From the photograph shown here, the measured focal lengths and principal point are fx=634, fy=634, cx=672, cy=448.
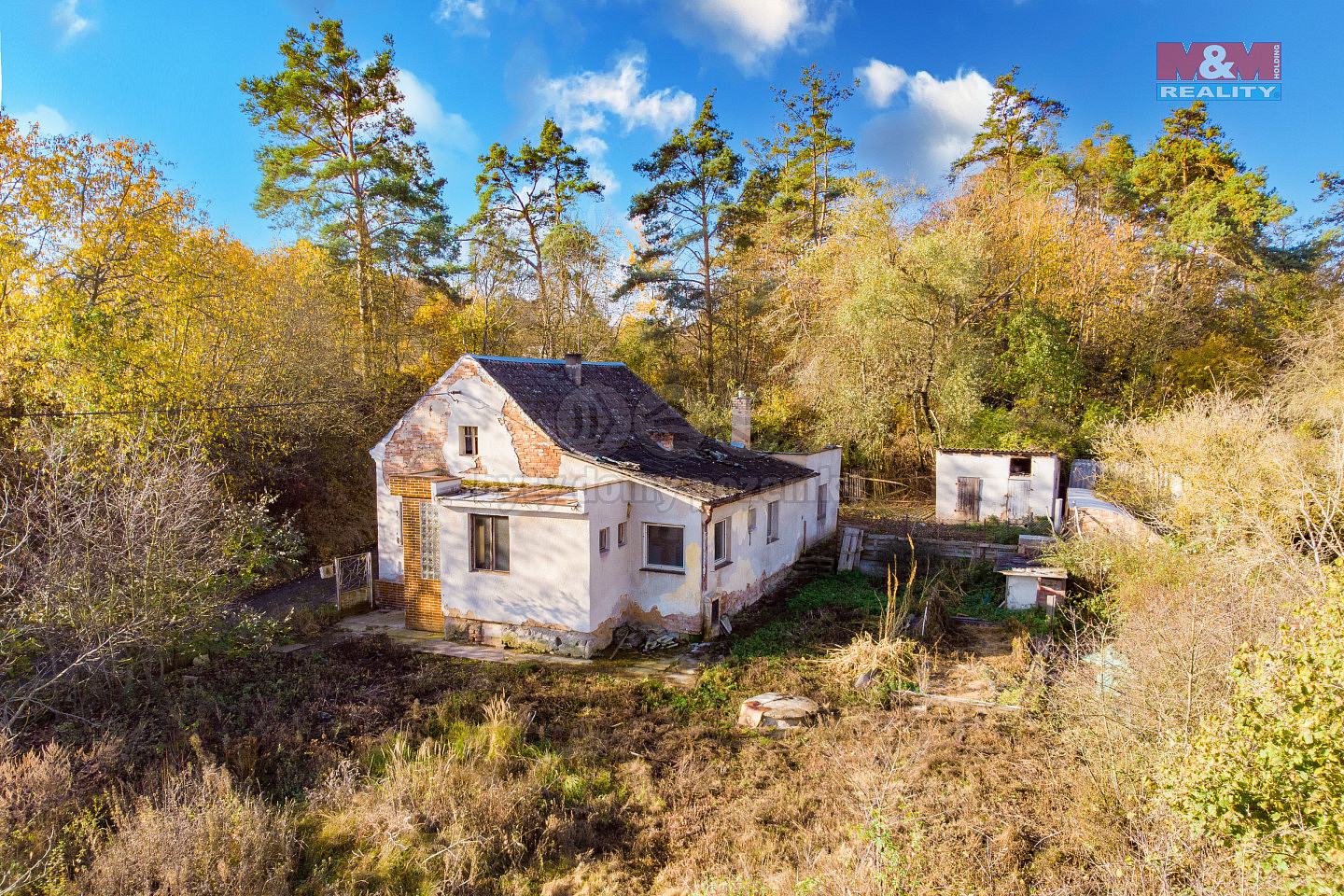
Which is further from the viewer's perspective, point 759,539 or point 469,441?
point 759,539

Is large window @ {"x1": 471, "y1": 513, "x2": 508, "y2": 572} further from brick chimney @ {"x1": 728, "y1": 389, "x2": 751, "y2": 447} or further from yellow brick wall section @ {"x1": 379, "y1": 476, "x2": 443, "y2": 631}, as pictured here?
brick chimney @ {"x1": 728, "y1": 389, "x2": 751, "y2": 447}

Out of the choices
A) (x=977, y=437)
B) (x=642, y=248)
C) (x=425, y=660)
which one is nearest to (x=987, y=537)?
(x=977, y=437)

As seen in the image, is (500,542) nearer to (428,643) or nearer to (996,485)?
(428,643)

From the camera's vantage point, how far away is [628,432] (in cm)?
1678

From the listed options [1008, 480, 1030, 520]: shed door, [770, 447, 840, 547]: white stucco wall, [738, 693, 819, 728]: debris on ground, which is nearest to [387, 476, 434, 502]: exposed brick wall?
[738, 693, 819, 728]: debris on ground

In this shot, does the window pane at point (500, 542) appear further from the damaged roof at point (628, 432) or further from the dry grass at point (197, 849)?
the dry grass at point (197, 849)

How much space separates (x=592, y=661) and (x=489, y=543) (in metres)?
3.19

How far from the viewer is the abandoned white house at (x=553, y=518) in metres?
12.6

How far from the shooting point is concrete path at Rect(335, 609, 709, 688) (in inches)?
463

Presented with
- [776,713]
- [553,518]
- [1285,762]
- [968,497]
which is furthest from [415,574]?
[968,497]

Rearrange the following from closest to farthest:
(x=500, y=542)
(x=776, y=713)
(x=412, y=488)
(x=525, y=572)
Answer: (x=776, y=713) < (x=525, y=572) < (x=500, y=542) < (x=412, y=488)

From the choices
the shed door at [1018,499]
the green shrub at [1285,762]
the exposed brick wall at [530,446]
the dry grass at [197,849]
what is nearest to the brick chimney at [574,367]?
the exposed brick wall at [530,446]

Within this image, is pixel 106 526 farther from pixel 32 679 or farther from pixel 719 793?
pixel 719 793

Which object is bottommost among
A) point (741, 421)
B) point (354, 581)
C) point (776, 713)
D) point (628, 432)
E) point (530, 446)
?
point (776, 713)
